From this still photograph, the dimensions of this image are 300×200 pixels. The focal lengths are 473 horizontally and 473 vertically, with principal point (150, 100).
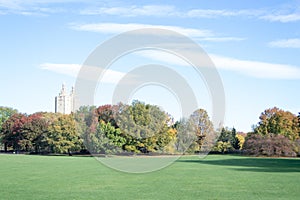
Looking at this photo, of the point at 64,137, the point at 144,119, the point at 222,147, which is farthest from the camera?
the point at 222,147

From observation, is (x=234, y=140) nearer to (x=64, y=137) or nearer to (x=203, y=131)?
(x=203, y=131)

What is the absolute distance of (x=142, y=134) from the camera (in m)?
45.9

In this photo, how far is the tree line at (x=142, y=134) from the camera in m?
47.9

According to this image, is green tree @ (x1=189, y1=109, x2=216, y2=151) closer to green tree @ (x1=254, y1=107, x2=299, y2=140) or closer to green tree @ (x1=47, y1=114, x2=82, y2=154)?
green tree @ (x1=254, y1=107, x2=299, y2=140)

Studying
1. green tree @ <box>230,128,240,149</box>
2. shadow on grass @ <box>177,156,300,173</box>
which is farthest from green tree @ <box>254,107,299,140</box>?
shadow on grass @ <box>177,156,300,173</box>

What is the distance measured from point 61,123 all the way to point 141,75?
183 feet

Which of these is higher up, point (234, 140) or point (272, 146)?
point (234, 140)

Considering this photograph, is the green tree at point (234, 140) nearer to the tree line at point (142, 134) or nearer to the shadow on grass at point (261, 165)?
the tree line at point (142, 134)

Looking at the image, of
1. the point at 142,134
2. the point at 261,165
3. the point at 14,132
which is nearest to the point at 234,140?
the point at 14,132

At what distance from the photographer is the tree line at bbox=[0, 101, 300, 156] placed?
47.9m

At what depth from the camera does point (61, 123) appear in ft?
236

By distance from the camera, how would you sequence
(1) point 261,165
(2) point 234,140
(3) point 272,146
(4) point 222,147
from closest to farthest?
(1) point 261,165, (3) point 272,146, (4) point 222,147, (2) point 234,140

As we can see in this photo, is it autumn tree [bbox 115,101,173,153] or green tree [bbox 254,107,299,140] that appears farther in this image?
green tree [bbox 254,107,299,140]

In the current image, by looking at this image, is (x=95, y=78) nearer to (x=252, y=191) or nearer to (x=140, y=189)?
(x=140, y=189)
